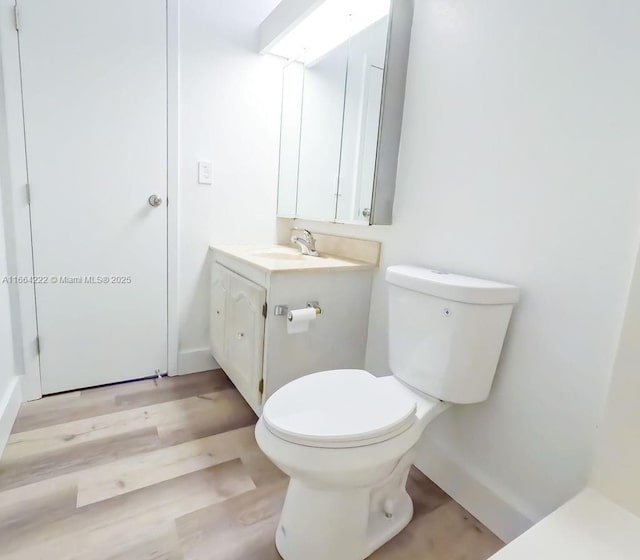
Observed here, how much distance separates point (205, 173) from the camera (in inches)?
73.9

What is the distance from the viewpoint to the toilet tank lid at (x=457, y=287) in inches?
39.2

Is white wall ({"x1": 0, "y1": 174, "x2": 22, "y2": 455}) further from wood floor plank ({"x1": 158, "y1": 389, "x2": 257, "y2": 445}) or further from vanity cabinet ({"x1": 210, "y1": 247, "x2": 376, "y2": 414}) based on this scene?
vanity cabinet ({"x1": 210, "y1": 247, "x2": 376, "y2": 414})

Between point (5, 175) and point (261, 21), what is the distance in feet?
4.57

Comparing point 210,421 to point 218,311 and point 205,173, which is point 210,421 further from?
point 205,173

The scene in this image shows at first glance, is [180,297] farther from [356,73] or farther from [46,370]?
[356,73]

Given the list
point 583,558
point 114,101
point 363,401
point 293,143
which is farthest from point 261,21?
point 583,558

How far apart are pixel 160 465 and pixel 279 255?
3.23 ft

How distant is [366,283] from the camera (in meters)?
1.59

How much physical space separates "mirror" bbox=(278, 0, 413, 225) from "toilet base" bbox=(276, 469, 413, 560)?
99cm

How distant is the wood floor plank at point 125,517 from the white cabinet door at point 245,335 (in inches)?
12.3

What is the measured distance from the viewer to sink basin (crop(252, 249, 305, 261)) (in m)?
1.66

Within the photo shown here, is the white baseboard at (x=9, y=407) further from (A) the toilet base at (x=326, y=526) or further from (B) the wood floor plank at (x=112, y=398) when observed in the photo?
(A) the toilet base at (x=326, y=526)

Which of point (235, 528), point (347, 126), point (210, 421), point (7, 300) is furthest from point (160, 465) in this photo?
point (347, 126)

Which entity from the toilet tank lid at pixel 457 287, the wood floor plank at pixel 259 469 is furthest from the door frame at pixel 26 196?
the toilet tank lid at pixel 457 287
